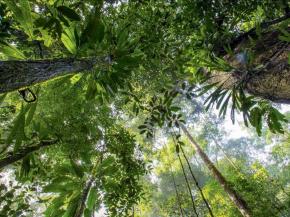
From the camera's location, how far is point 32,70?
203 cm

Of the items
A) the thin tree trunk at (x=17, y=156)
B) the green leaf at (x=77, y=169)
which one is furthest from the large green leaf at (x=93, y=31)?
the thin tree trunk at (x=17, y=156)

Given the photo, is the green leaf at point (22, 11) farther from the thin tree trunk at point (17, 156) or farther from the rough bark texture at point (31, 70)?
the thin tree trunk at point (17, 156)

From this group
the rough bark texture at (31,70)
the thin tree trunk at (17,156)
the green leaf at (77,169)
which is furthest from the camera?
the thin tree trunk at (17,156)

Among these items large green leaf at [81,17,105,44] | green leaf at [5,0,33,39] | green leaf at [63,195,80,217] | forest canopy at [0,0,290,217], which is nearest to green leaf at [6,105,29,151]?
forest canopy at [0,0,290,217]

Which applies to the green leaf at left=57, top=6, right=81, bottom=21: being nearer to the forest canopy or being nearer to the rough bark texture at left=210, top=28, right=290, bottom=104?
the forest canopy

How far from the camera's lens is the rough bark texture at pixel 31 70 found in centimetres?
179

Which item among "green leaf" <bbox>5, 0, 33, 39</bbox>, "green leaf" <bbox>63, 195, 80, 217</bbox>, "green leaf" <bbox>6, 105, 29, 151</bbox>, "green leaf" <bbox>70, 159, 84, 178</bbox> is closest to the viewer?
"green leaf" <bbox>5, 0, 33, 39</bbox>

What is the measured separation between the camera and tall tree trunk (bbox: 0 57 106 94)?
5.88 feet

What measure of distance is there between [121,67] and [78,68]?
535 millimetres

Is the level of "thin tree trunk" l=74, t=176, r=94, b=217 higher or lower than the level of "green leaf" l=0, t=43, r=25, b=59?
lower

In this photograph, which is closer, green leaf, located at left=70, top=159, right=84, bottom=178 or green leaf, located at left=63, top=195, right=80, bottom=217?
green leaf, located at left=63, top=195, right=80, bottom=217

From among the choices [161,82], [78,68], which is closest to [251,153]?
[161,82]

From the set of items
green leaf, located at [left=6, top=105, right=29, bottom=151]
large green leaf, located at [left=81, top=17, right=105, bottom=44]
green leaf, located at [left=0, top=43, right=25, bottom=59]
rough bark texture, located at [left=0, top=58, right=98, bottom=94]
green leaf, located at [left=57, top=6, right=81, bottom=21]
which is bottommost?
green leaf, located at [left=6, top=105, right=29, bottom=151]

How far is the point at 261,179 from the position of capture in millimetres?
9648
